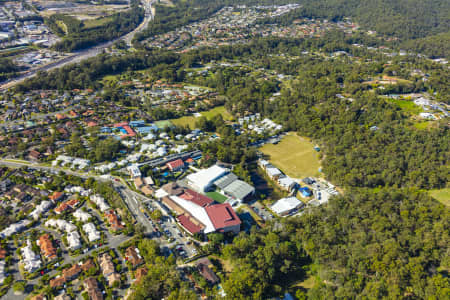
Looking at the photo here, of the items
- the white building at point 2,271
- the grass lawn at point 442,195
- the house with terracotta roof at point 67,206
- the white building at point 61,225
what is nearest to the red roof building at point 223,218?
the white building at point 61,225

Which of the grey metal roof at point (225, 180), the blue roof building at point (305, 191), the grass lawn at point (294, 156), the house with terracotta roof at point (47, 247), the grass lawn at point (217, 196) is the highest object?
the house with terracotta roof at point (47, 247)

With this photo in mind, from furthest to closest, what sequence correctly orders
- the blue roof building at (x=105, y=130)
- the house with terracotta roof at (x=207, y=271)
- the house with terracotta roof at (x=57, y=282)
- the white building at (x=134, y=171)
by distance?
the blue roof building at (x=105, y=130)
the white building at (x=134, y=171)
the house with terracotta roof at (x=207, y=271)
the house with terracotta roof at (x=57, y=282)

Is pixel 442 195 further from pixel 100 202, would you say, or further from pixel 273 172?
pixel 100 202

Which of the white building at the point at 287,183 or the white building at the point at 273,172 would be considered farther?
the white building at the point at 273,172

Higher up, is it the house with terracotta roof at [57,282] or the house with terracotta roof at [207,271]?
the house with terracotta roof at [57,282]

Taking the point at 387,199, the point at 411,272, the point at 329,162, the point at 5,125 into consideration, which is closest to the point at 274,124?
the point at 329,162

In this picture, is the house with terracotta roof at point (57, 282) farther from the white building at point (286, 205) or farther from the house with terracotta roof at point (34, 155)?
the white building at point (286, 205)

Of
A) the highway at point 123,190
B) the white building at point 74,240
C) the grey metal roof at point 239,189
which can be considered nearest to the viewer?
the white building at point 74,240

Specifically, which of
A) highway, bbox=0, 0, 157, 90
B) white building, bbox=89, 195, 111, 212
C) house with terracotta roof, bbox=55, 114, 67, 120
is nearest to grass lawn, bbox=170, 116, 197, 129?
house with terracotta roof, bbox=55, 114, 67, 120
